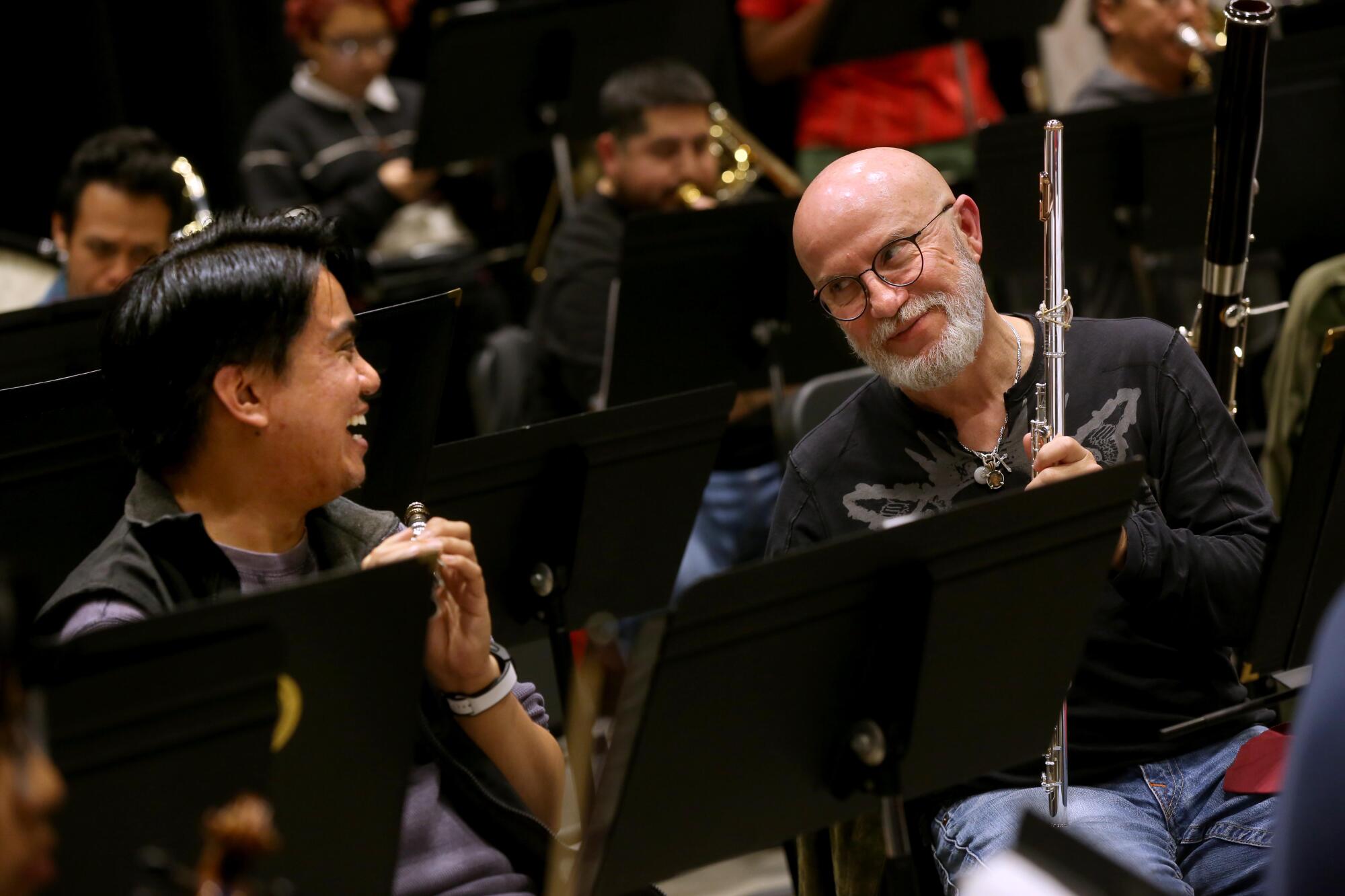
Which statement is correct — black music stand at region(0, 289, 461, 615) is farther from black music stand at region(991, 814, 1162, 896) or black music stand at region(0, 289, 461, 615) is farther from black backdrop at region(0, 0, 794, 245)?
black backdrop at region(0, 0, 794, 245)

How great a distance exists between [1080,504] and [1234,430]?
547 millimetres

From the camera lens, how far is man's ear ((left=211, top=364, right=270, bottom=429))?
1.74 metres

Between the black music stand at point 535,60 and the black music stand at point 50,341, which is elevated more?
the black music stand at point 535,60

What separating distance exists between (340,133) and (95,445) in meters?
2.66

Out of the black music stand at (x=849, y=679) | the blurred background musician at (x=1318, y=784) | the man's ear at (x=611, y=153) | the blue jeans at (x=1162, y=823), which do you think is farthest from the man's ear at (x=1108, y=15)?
the blurred background musician at (x=1318, y=784)

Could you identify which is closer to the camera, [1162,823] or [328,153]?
[1162,823]

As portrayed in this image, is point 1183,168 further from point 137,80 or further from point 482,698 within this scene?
point 137,80

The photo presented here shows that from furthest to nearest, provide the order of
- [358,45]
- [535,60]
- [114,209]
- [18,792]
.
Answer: [358,45] → [535,60] → [114,209] → [18,792]

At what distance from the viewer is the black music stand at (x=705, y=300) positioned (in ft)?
9.87

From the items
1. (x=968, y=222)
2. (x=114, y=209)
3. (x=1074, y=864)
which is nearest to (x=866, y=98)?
(x=114, y=209)

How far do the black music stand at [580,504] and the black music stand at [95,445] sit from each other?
0.28ft

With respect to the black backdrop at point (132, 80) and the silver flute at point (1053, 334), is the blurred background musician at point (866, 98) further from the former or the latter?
the silver flute at point (1053, 334)

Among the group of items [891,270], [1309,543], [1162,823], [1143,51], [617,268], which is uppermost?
[1143,51]

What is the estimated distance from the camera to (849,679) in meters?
1.56
